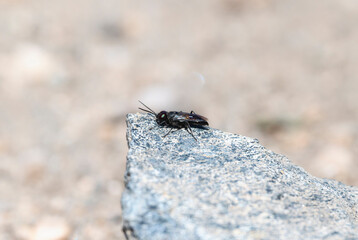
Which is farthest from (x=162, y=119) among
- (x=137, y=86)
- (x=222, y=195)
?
(x=137, y=86)

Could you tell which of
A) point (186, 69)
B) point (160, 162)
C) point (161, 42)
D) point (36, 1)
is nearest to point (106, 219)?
point (160, 162)

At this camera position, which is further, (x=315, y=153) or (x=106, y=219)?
(x=315, y=153)

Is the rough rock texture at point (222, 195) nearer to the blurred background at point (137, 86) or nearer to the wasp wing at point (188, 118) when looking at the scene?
the wasp wing at point (188, 118)

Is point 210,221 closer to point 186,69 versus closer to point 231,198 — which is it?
point 231,198

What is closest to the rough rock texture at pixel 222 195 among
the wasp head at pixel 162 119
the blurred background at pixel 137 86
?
the wasp head at pixel 162 119

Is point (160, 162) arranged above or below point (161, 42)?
below

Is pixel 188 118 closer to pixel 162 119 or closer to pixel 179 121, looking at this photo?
pixel 179 121

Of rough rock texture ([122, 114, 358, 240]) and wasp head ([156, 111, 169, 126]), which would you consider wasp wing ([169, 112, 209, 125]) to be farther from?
rough rock texture ([122, 114, 358, 240])
